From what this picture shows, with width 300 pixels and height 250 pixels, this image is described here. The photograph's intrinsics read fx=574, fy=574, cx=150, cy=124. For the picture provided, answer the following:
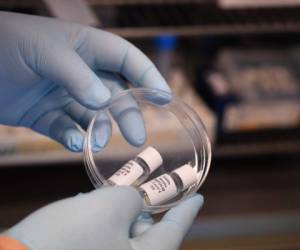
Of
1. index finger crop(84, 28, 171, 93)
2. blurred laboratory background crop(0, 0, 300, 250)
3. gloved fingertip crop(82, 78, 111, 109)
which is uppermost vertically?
index finger crop(84, 28, 171, 93)

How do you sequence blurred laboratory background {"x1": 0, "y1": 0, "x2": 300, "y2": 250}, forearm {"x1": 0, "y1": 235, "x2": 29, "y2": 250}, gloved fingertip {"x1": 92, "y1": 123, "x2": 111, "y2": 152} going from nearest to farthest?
forearm {"x1": 0, "y1": 235, "x2": 29, "y2": 250} → gloved fingertip {"x1": 92, "y1": 123, "x2": 111, "y2": 152} → blurred laboratory background {"x1": 0, "y1": 0, "x2": 300, "y2": 250}

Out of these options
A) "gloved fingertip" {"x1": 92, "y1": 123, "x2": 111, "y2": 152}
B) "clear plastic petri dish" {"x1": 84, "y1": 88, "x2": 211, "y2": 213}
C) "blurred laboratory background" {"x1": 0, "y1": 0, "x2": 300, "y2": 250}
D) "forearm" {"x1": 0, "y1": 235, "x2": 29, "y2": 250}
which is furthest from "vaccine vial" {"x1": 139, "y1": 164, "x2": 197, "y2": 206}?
"blurred laboratory background" {"x1": 0, "y1": 0, "x2": 300, "y2": 250}

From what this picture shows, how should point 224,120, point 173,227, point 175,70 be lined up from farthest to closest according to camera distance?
point 175,70 → point 224,120 → point 173,227

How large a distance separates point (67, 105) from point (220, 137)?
670 mm

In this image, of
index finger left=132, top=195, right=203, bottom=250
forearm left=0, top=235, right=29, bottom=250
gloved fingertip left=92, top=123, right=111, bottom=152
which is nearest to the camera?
forearm left=0, top=235, right=29, bottom=250

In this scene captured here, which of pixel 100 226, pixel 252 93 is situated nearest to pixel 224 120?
pixel 252 93

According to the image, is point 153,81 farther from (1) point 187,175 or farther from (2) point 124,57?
(1) point 187,175

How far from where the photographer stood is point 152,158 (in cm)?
99

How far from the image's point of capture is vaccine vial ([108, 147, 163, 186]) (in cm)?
95

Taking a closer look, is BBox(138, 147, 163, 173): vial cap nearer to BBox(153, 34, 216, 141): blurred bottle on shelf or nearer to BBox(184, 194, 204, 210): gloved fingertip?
BBox(184, 194, 204, 210): gloved fingertip

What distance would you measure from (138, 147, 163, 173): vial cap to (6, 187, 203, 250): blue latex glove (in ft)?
0.31

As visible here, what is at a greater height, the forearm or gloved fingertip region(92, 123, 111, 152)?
gloved fingertip region(92, 123, 111, 152)

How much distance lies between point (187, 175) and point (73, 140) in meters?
0.21

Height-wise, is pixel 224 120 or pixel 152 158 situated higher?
pixel 152 158
